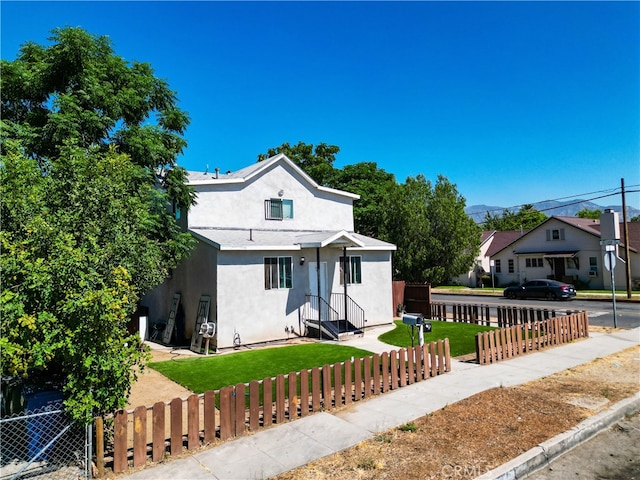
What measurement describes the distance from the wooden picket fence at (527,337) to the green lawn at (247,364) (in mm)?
3473

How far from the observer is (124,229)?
6887mm

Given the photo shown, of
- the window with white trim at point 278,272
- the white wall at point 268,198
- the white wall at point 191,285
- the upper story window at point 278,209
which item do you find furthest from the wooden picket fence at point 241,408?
the upper story window at point 278,209

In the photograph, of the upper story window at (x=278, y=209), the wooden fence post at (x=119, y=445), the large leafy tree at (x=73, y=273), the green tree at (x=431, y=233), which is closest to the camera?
the large leafy tree at (x=73, y=273)

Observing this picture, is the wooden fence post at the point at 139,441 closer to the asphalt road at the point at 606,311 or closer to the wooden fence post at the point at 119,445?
the wooden fence post at the point at 119,445

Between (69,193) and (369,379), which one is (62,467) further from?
(369,379)

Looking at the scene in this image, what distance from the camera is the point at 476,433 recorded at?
6.61m

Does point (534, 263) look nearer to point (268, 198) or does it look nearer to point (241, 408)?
point (268, 198)

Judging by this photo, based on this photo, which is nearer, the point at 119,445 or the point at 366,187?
the point at 119,445

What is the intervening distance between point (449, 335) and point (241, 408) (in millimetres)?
10789

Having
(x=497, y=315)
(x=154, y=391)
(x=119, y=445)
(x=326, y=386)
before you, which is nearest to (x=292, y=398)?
(x=326, y=386)

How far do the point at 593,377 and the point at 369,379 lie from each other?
5633 millimetres

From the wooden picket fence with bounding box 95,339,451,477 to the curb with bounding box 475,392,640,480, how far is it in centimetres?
331

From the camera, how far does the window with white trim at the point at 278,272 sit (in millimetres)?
15148

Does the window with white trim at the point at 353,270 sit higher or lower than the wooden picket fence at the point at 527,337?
higher
